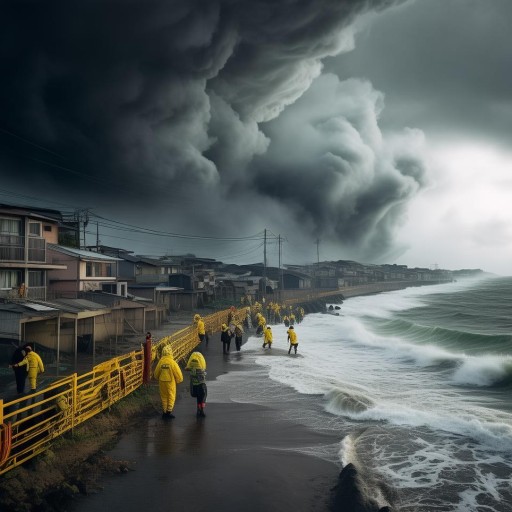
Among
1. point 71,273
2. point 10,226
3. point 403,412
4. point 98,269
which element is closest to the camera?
point 403,412

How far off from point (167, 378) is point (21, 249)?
1640 cm

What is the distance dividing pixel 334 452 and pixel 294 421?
2230mm

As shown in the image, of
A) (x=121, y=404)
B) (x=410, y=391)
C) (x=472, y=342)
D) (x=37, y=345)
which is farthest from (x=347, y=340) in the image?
(x=121, y=404)

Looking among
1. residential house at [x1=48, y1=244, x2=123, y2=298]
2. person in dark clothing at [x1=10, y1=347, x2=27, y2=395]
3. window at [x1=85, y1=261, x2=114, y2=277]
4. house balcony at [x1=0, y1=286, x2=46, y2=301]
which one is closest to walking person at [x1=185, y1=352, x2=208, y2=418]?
person in dark clothing at [x1=10, y1=347, x2=27, y2=395]

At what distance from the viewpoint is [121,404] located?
1076 centimetres

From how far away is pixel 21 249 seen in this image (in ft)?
75.4

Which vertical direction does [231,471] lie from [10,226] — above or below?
below

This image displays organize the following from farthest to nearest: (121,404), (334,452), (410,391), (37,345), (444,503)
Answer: (37,345)
(410,391)
(121,404)
(334,452)
(444,503)

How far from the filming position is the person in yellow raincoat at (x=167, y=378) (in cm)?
1035

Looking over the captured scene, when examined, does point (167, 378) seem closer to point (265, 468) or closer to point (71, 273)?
point (265, 468)

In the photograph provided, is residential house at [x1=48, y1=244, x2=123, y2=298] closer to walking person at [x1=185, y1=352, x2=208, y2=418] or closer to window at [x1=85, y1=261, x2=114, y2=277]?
window at [x1=85, y1=261, x2=114, y2=277]

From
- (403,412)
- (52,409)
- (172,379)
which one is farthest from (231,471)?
(403,412)

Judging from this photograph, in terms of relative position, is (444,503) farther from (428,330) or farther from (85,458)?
(428,330)

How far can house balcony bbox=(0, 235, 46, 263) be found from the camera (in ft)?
73.0
